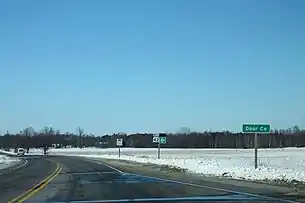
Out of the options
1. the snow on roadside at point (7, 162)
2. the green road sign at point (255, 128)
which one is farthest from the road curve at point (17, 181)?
the snow on roadside at point (7, 162)

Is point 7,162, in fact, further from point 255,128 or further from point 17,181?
point 255,128

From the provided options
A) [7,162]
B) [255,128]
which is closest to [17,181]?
[255,128]

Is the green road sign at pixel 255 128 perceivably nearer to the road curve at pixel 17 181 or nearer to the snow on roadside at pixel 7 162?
the road curve at pixel 17 181

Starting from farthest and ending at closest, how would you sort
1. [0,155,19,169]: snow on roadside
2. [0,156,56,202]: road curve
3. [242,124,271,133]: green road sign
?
1. [0,155,19,169]: snow on roadside
2. [242,124,271,133]: green road sign
3. [0,156,56,202]: road curve

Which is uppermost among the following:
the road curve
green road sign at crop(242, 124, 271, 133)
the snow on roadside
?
green road sign at crop(242, 124, 271, 133)

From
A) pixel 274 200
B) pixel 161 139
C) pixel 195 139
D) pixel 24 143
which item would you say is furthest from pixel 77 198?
pixel 195 139

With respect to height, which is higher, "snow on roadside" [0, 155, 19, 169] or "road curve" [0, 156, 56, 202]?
"road curve" [0, 156, 56, 202]

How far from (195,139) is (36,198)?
181 meters

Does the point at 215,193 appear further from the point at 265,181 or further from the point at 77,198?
the point at 265,181

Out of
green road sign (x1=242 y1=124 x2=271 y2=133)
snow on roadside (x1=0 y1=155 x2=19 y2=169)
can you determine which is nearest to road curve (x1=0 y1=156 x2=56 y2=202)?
green road sign (x1=242 y1=124 x2=271 y2=133)

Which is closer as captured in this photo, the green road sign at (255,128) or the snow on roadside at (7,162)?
the green road sign at (255,128)

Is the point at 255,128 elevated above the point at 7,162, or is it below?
above

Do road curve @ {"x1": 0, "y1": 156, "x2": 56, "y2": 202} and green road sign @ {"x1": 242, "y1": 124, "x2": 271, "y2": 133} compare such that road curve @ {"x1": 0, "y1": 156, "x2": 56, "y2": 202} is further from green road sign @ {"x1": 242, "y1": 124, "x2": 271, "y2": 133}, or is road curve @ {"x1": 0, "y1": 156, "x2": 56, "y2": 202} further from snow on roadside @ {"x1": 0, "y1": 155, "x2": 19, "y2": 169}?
snow on roadside @ {"x1": 0, "y1": 155, "x2": 19, "y2": 169}

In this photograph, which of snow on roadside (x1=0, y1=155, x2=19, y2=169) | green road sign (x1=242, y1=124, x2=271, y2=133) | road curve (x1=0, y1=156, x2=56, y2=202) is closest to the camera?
road curve (x1=0, y1=156, x2=56, y2=202)
